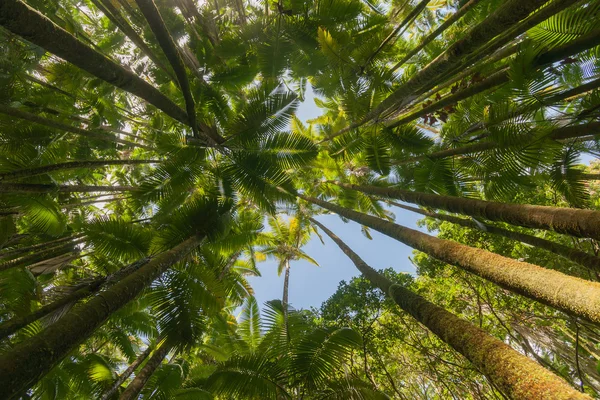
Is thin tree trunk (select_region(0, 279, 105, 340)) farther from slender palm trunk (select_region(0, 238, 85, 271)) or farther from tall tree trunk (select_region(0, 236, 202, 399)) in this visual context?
slender palm trunk (select_region(0, 238, 85, 271))

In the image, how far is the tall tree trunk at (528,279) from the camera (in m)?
1.61

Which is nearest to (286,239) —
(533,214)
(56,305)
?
(56,305)

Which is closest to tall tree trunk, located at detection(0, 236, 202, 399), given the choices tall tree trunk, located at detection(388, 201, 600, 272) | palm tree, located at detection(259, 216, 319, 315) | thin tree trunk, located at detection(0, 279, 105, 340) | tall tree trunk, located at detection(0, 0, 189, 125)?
thin tree trunk, located at detection(0, 279, 105, 340)

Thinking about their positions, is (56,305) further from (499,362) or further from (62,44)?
(499,362)

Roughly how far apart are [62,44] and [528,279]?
11.9 feet

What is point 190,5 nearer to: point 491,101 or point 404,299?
point 491,101

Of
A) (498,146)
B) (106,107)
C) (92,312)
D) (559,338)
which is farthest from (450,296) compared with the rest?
(106,107)

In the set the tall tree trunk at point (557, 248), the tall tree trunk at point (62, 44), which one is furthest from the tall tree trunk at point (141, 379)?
the tall tree trunk at point (557, 248)

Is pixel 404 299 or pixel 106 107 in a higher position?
pixel 106 107

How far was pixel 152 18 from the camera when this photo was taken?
183 centimetres

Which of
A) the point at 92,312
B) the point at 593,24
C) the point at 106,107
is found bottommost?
the point at 92,312

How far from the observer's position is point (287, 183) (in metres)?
5.20

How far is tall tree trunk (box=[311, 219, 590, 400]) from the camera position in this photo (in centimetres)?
134

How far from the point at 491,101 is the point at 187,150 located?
4.96 m
